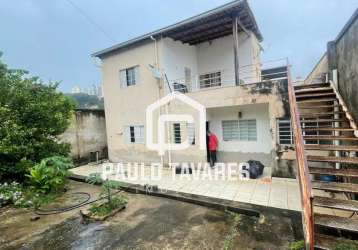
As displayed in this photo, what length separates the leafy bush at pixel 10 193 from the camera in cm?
607

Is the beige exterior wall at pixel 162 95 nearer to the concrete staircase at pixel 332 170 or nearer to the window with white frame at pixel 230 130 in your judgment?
the window with white frame at pixel 230 130

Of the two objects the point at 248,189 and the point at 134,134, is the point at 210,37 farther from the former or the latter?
the point at 248,189

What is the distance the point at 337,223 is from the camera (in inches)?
123

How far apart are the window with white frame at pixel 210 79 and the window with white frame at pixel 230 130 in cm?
268

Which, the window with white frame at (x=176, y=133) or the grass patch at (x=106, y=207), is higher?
the window with white frame at (x=176, y=133)

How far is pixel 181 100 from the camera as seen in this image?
29.8 ft

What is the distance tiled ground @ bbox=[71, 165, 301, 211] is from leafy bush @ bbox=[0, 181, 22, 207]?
11.7ft

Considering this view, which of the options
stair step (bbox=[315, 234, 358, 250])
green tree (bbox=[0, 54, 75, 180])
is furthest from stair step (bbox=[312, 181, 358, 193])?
green tree (bbox=[0, 54, 75, 180])

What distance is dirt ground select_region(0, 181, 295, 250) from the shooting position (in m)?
3.73

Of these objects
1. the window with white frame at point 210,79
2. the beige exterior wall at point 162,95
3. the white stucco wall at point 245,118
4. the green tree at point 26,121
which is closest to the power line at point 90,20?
the beige exterior wall at point 162,95

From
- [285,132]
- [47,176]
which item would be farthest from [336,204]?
[47,176]

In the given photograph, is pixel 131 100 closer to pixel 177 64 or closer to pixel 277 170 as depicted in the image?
pixel 177 64

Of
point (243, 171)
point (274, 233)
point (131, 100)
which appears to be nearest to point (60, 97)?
point (131, 100)

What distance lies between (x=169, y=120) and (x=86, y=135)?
5.77 meters
